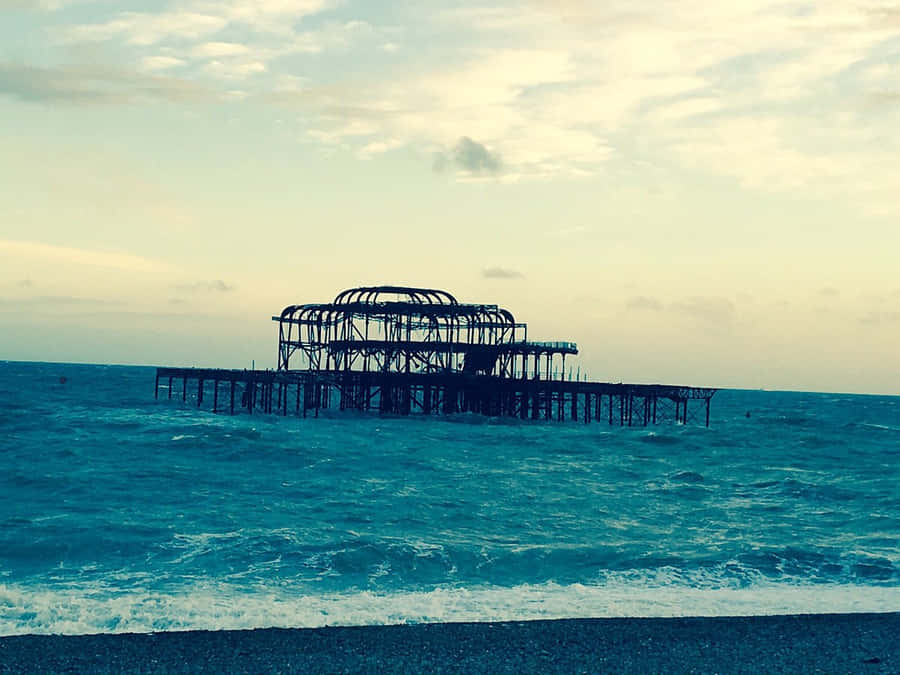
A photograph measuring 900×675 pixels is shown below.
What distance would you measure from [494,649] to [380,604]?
3.41 meters

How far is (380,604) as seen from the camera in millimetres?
16266

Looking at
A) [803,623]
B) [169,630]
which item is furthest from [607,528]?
[169,630]

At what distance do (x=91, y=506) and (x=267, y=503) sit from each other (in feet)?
16.4

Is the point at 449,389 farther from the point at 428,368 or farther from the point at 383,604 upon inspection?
the point at 383,604

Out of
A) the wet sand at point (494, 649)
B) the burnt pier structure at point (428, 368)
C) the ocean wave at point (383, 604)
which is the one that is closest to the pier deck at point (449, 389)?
the burnt pier structure at point (428, 368)

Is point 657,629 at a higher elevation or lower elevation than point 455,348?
lower

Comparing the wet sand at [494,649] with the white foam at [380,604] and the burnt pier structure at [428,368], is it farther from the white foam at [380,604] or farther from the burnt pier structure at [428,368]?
the burnt pier structure at [428,368]

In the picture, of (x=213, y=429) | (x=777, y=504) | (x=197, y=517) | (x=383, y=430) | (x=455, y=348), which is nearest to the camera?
(x=197, y=517)

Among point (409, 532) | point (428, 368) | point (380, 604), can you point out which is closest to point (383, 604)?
point (380, 604)

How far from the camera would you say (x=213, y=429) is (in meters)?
46.0

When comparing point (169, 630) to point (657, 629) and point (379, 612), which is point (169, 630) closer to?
point (379, 612)

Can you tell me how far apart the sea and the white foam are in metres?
0.07

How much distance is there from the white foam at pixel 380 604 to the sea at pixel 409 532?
69 millimetres

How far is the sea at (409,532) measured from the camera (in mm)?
16297
